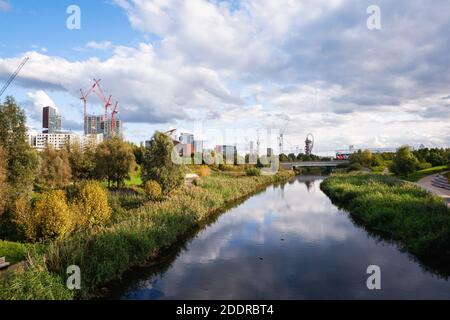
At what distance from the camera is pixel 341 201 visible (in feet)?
125

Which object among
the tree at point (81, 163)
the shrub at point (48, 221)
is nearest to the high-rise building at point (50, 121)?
the tree at point (81, 163)

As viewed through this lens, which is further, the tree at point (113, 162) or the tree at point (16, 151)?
the tree at point (113, 162)

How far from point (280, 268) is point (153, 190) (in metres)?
15.0

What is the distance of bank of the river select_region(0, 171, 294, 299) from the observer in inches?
416

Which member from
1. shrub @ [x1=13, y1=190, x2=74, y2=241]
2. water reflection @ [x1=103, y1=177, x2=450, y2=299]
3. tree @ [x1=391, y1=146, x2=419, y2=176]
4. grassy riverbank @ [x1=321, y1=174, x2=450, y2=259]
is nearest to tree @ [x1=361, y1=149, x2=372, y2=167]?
tree @ [x1=391, y1=146, x2=419, y2=176]

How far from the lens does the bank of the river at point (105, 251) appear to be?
1056cm

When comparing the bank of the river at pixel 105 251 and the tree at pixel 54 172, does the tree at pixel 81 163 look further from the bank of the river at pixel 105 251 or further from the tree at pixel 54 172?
the bank of the river at pixel 105 251

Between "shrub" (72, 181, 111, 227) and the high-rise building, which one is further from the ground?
the high-rise building

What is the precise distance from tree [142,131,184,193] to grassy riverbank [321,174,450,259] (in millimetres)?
17618

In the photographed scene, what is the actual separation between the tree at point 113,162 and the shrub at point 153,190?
942 cm

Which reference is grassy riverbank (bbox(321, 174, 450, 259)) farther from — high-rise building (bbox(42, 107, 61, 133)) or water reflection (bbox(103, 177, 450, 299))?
high-rise building (bbox(42, 107, 61, 133))
